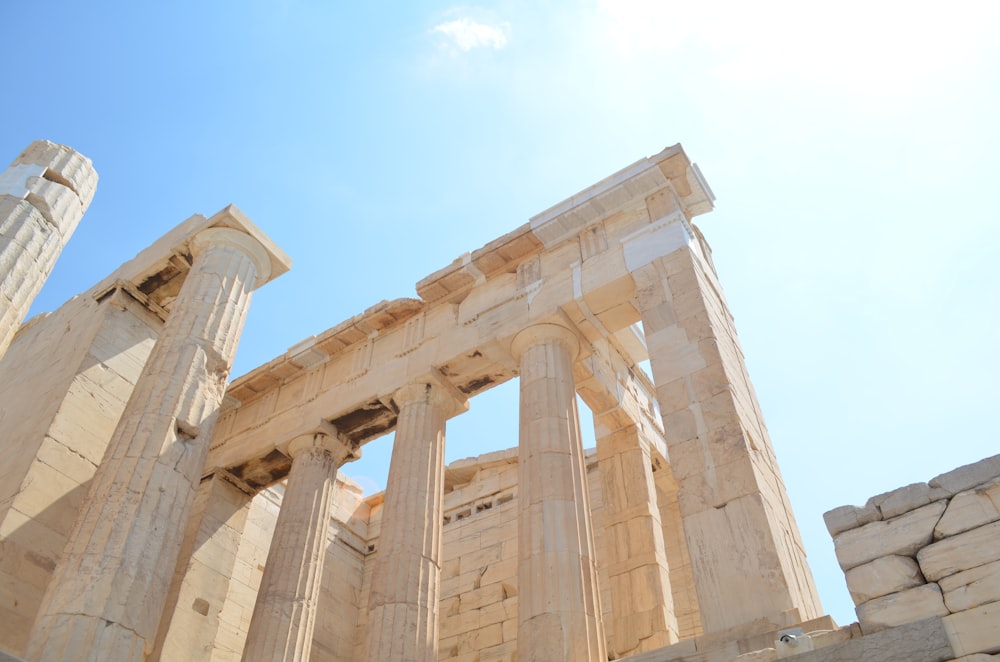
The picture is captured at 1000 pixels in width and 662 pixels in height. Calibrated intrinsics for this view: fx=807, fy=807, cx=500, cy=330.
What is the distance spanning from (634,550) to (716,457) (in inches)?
163

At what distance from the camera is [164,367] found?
12375 mm

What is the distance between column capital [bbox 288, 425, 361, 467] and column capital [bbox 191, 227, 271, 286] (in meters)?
3.31

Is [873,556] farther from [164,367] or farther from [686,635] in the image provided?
[164,367]

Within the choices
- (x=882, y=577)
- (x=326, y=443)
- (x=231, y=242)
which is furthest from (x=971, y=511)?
(x=231, y=242)

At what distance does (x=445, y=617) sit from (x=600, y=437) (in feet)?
17.4

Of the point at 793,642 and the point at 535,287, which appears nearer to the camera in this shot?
the point at 793,642

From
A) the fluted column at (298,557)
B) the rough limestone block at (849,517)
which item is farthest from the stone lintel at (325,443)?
the rough limestone block at (849,517)

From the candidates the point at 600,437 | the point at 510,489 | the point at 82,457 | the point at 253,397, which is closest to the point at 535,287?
the point at 600,437

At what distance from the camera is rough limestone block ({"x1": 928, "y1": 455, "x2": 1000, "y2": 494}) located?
637cm

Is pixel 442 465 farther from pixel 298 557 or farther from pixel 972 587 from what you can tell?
pixel 972 587

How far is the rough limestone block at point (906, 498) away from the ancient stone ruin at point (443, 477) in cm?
2

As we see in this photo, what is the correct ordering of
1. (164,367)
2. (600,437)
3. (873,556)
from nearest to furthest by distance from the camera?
1. (873,556)
2. (164,367)
3. (600,437)

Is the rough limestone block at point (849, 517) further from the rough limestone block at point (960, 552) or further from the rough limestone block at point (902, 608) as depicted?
the rough limestone block at point (902, 608)

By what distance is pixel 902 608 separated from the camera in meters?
6.29
